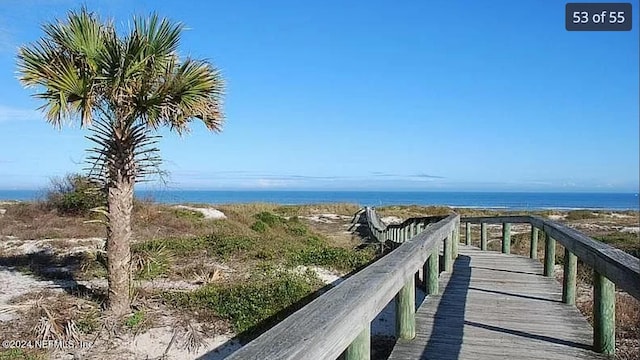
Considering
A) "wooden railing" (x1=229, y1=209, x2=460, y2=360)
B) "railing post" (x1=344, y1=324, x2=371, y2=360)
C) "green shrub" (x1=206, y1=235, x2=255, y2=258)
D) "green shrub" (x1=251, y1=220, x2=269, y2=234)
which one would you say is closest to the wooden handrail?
"wooden railing" (x1=229, y1=209, x2=460, y2=360)

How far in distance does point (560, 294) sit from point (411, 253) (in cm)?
326

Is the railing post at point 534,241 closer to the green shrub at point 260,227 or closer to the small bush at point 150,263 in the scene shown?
the small bush at point 150,263

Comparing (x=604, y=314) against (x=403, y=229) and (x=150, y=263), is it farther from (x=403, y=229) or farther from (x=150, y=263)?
(x=403, y=229)

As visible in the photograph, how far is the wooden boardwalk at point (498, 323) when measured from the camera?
3918mm

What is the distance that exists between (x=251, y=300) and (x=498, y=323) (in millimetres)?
4479

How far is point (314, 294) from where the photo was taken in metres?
9.12

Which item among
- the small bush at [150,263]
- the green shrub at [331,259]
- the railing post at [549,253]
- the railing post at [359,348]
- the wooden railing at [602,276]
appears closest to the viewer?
the railing post at [359,348]

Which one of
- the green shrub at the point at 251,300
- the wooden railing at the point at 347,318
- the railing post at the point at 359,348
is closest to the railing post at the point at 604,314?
the wooden railing at the point at 347,318

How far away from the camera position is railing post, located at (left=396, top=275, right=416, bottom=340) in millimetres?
3879

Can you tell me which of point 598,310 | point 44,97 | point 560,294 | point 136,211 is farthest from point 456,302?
point 136,211

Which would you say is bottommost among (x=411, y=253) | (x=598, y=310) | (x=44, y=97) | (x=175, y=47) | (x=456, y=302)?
(x=456, y=302)

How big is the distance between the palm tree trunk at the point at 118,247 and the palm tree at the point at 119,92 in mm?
14

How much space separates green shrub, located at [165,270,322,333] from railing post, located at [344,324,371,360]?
196 inches

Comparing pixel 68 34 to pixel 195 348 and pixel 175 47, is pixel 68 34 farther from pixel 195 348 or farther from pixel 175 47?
pixel 195 348
